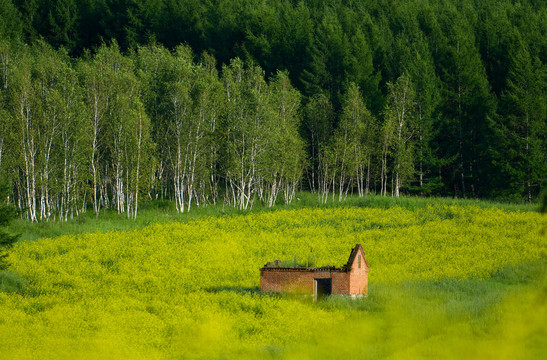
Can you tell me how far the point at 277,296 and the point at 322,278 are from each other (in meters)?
2.62

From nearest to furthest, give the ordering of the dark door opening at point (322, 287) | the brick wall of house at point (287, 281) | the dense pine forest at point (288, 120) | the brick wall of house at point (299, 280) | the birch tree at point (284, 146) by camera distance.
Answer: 1. the brick wall of house at point (299, 280)
2. the brick wall of house at point (287, 281)
3. the dark door opening at point (322, 287)
4. the dense pine forest at point (288, 120)
5. the birch tree at point (284, 146)

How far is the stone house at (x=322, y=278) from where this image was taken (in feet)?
111

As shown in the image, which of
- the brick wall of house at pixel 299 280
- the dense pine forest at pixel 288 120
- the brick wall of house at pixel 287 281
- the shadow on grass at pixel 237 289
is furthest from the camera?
the dense pine forest at pixel 288 120

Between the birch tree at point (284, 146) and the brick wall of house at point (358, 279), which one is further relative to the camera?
the birch tree at point (284, 146)

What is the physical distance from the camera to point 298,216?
61.6 m

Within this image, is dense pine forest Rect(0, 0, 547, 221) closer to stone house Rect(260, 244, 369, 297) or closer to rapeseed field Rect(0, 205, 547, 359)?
rapeseed field Rect(0, 205, 547, 359)

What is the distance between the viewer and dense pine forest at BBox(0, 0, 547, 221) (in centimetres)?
6500

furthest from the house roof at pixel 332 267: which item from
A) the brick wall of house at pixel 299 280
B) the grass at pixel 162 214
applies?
the grass at pixel 162 214

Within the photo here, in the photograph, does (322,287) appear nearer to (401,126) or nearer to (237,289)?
(237,289)

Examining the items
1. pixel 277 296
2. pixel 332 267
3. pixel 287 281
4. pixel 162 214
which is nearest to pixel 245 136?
pixel 162 214

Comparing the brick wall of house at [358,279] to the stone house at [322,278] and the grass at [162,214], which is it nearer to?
the stone house at [322,278]

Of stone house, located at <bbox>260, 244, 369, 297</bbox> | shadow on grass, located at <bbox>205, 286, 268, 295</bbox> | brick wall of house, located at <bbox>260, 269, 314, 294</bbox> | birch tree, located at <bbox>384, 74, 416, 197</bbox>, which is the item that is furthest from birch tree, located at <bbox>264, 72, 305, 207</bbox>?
stone house, located at <bbox>260, 244, 369, 297</bbox>

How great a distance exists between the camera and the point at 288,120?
77375 millimetres

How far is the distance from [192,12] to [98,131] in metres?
58.0
